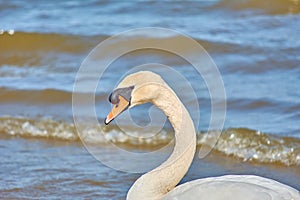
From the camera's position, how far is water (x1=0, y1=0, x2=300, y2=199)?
6.32 metres

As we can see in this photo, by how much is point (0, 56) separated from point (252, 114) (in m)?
3.42

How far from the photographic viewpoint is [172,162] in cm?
441

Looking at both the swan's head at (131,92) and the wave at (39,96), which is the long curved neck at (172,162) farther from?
the wave at (39,96)

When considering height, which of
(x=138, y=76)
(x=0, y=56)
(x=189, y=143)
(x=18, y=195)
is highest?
(x=138, y=76)

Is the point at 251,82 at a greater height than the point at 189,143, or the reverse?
the point at 189,143

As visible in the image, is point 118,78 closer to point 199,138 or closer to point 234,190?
point 199,138

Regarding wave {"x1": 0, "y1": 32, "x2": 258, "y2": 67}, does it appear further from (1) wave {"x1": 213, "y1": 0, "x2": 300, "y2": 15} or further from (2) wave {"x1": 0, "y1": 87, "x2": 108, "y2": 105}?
(1) wave {"x1": 213, "y1": 0, "x2": 300, "y2": 15}

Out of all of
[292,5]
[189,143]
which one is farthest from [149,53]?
[189,143]

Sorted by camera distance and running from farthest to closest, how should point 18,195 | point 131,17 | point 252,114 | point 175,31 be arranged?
point 131,17 → point 175,31 → point 252,114 → point 18,195

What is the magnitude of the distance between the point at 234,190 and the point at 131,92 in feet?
2.11

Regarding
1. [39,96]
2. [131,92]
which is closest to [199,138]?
[39,96]

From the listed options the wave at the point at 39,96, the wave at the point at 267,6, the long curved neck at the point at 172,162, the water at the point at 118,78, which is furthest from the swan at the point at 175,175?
the wave at the point at 267,6

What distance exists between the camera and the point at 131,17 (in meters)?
10.5

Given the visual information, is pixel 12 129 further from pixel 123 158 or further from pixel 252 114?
pixel 252 114
